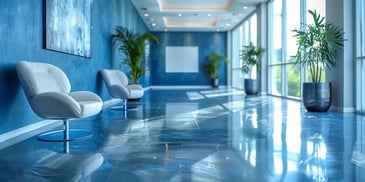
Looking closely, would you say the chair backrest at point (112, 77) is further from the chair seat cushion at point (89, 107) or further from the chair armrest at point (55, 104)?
the chair armrest at point (55, 104)

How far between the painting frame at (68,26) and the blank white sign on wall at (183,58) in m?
13.1

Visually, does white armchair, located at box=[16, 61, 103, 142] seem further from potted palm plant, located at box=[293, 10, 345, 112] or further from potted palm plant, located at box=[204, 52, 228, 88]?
potted palm plant, located at box=[204, 52, 228, 88]

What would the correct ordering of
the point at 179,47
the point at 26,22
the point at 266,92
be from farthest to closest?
the point at 179,47, the point at 266,92, the point at 26,22

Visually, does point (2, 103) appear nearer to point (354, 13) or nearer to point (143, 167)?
point (143, 167)

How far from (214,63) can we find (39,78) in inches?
613

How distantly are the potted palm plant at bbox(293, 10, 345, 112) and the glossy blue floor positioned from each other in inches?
59.5

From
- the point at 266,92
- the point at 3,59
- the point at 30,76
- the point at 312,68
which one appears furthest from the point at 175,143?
the point at 266,92

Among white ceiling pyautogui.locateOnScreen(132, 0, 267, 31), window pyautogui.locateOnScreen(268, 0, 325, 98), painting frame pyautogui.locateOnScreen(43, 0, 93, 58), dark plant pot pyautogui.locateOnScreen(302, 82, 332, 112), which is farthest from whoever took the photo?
white ceiling pyautogui.locateOnScreen(132, 0, 267, 31)

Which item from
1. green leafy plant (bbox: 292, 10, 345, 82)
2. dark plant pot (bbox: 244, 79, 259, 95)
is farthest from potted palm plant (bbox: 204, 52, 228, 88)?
green leafy plant (bbox: 292, 10, 345, 82)

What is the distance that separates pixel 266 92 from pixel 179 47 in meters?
9.05

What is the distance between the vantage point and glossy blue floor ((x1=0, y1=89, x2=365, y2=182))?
2236 millimetres

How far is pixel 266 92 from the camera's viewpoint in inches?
451

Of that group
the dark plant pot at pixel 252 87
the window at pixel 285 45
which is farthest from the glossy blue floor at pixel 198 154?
the dark plant pot at pixel 252 87

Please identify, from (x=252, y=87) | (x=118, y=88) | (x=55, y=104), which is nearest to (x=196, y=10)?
(x=252, y=87)
